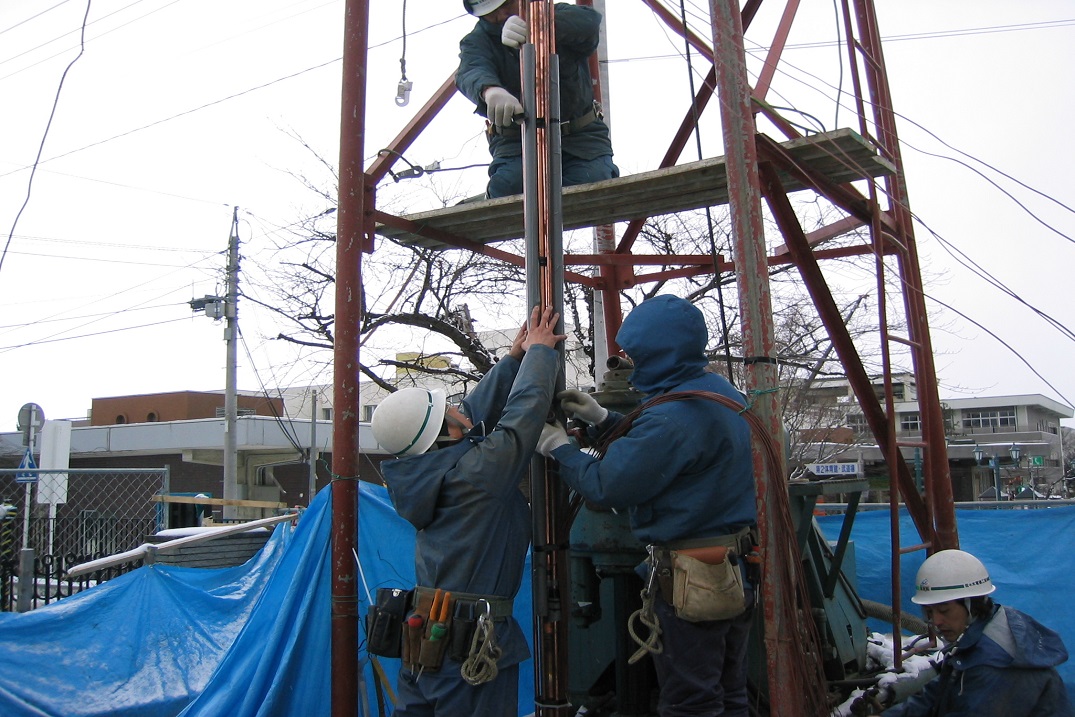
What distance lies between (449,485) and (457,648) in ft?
2.10

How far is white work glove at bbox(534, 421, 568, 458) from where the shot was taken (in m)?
3.59

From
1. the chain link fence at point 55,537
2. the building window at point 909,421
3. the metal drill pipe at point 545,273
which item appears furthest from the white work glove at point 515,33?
the building window at point 909,421

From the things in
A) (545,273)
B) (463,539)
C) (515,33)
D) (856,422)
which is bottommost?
(463,539)

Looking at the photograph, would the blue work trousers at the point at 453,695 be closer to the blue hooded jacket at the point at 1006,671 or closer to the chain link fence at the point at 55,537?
the blue hooded jacket at the point at 1006,671

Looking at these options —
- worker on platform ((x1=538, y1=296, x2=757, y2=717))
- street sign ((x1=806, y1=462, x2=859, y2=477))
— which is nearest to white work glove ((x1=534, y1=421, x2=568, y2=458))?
worker on platform ((x1=538, y1=296, x2=757, y2=717))

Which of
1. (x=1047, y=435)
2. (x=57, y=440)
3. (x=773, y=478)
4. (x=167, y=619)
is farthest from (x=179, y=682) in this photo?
(x=1047, y=435)

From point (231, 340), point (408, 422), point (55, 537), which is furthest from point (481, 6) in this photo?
point (231, 340)

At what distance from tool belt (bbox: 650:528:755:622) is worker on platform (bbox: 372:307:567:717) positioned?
64cm

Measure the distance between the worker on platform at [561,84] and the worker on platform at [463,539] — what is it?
1.64 m

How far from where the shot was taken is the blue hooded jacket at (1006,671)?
2.99 metres

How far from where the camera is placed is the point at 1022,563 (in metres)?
5.72

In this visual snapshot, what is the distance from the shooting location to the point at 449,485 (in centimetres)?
341

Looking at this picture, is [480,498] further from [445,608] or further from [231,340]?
[231,340]

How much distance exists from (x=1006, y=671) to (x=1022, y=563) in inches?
123
